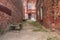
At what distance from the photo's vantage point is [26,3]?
3616 centimetres

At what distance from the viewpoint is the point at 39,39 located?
23.4 ft

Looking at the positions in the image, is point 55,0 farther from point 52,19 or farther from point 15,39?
point 15,39

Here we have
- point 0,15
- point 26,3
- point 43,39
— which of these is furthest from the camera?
point 26,3

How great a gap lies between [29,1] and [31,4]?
90 centimetres

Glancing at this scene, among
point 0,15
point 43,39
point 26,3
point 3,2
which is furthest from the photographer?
point 26,3

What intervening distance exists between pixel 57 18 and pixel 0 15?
345cm

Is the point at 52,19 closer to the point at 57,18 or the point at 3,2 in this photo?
the point at 57,18

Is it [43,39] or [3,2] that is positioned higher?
[3,2]

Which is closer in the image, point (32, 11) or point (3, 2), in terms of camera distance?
point (3, 2)

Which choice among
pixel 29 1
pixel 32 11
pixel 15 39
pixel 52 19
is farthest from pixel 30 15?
pixel 15 39

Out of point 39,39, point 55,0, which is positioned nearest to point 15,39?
point 39,39

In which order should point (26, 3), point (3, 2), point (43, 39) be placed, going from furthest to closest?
point (26, 3), point (3, 2), point (43, 39)

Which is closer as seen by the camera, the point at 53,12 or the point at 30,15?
the point at 53,12

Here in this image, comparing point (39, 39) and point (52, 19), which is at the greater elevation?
point (52, 19)
